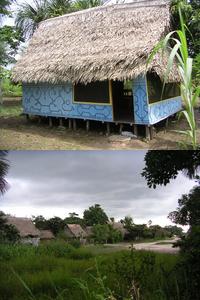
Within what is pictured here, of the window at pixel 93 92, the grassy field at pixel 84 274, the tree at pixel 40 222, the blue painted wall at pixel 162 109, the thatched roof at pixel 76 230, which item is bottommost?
the grassy field at pixel 84 274

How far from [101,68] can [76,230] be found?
3300 millimetres

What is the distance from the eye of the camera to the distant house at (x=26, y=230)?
4.49 feet

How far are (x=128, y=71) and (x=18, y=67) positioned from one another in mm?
2154

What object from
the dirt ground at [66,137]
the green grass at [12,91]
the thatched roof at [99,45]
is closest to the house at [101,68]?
the thatched roof at [99,45]

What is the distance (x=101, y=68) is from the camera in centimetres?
450

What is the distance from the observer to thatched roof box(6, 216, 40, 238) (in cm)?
137

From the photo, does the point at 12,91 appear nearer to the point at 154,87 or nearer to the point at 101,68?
the point at 101,68

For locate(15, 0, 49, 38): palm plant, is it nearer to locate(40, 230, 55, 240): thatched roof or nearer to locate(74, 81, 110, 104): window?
locate(74, 81, 110, 104): window

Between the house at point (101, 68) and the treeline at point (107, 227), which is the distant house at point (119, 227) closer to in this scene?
the treeline at point (107, 227)

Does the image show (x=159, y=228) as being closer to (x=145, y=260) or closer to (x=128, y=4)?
(x=145, y=260)

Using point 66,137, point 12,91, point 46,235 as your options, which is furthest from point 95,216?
point 12,91

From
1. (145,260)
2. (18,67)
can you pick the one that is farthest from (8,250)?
(18,67)

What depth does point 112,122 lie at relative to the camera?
15.5ft

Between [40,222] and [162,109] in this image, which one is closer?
[40,222]
